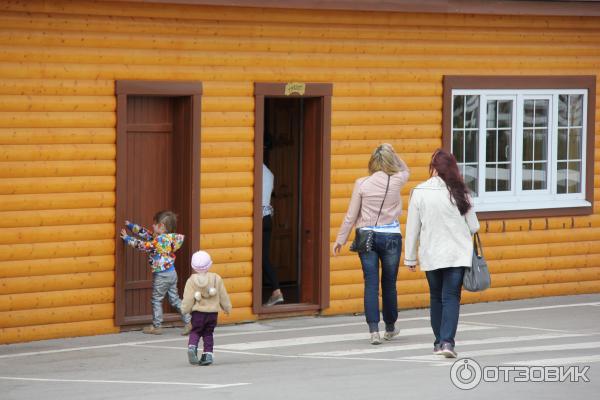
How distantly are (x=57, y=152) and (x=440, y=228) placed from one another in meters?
3.91

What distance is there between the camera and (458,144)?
17141 mm

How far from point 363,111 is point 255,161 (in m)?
1.49

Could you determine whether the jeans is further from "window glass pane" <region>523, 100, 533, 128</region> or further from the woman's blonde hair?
"window glass pane" <region>523, 100, 533, 128</region>

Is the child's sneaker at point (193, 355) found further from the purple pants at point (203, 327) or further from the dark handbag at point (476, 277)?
the dark handbag at point (476, 277)

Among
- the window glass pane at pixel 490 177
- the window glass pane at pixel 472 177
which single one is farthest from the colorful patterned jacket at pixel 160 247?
the window glass pane at pixel 490 177

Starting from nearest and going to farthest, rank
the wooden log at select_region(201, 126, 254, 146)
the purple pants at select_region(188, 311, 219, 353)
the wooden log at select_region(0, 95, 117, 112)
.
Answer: the purple pants at select_region(188, 311, 219, 353)
the wooden log at select_region(0, 95, 117, 112)
the wooden log at select_region(201, 126, 254, 146)

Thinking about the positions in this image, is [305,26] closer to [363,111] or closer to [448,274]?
[363,111]

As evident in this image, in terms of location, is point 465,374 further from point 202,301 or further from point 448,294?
point 202,301

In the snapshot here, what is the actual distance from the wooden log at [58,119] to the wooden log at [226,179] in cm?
124

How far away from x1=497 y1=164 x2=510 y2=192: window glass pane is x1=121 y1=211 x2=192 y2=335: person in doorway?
4540 millimetres

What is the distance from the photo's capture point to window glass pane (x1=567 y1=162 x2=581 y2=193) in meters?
18.2

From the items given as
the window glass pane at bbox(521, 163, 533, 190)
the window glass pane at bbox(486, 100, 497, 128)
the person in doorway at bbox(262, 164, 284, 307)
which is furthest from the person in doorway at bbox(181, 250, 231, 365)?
the window glass pane at bbox(521, 163, 533, 190)

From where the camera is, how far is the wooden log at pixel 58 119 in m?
13.9

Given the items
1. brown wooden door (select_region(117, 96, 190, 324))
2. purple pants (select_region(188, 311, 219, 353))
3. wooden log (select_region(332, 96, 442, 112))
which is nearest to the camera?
purple pants (select_region(188, 311, 219, 353))
